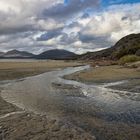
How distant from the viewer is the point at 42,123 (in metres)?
14.7

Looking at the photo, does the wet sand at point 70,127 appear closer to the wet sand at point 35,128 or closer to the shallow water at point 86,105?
the wet sand at point 35,128

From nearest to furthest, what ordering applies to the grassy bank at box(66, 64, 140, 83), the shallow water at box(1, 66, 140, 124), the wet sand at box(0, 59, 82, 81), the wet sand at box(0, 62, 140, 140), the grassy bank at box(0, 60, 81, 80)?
the wet sand at box(0, 62, 140, 140)
the shallow water at box(1, 66, 140, 124)
the grassy bank at box(66, 64, 140, 83)
the grassy bank at box(0, 60, 81, 80)
the wet sand at box(0, 59, 82, 81)

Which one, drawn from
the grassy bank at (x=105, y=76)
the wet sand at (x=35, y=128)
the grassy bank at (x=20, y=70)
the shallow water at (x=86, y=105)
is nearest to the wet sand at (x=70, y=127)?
the wet sand at (x=35, y=128)

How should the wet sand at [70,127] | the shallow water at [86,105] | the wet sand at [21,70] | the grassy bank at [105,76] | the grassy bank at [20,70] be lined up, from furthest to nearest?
the wet sand at [21,70], the grassy bank at [20,70], the grassy bank at [105,76], the shallow water at [86,105], the wet sand at [70,127]

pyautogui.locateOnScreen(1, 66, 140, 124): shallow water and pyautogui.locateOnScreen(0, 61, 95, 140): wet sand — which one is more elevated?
pyautogui.locateOnScreen(0, 61, 95, 140): wet sand

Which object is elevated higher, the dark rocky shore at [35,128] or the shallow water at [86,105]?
the dark rocky shore at [35,128]

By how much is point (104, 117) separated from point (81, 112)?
1.83m

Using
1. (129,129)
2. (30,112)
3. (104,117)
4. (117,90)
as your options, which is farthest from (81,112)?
(117,90)

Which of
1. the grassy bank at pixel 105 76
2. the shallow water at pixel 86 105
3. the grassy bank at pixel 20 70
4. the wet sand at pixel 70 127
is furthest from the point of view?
the grassy bank at pixel 20 70

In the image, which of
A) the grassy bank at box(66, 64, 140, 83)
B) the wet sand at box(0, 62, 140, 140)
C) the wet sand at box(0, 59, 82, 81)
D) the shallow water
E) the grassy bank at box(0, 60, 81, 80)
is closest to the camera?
the wet sand at box(0, 62, 140, 140)

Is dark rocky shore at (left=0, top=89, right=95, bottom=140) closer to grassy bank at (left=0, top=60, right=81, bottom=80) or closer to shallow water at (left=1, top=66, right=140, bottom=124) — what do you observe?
shallow water at (left=1, top=66, right=140, bottom=124)

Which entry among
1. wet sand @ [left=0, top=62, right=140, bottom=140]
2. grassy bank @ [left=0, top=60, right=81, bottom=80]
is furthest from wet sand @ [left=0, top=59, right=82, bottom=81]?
wet sand @ [left=0, top=62, right=140, bottom=140]

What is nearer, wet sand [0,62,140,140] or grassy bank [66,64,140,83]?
wet sand [0,62,140,140]

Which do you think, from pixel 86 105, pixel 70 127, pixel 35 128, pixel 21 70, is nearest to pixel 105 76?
pixel 86 105
